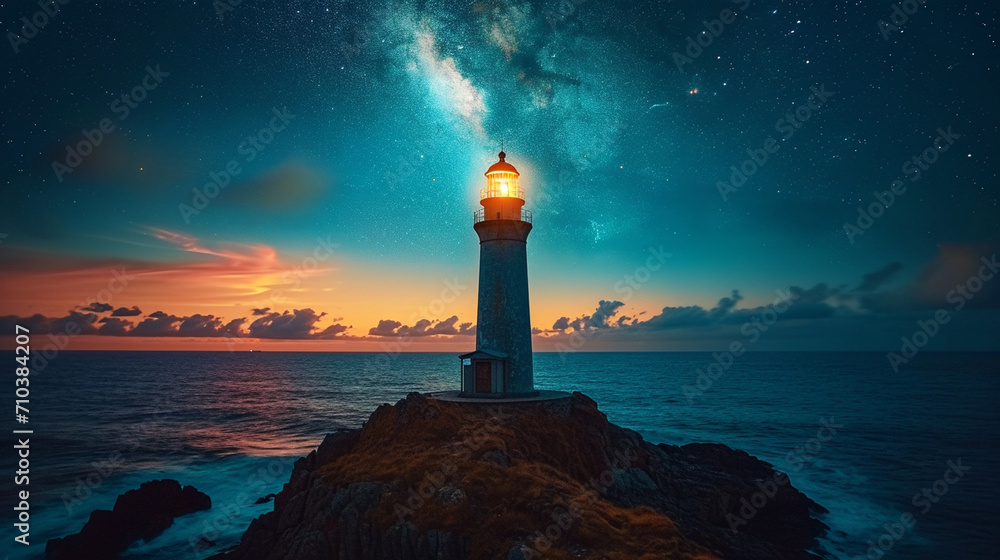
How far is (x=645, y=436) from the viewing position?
4516 cm

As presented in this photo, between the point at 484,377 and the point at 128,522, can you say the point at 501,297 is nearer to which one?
the point at 484,377

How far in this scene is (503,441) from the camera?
17.7m

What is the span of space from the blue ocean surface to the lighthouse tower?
1448 centimetres

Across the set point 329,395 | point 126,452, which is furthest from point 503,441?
point 329,395

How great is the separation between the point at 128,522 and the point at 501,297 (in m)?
20.5

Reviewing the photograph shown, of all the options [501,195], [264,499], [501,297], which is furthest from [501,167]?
[264,499]

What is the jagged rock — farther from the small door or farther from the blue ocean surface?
the small door

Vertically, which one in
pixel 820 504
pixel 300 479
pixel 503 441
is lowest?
pixel 820 504

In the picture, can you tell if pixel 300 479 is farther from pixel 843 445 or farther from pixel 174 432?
pixel 843 445

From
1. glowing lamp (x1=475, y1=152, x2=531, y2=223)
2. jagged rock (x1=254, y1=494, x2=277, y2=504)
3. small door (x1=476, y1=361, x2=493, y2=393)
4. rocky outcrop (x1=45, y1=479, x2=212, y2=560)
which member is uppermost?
glowing lamp (x1=475, y1=152, x2=531, y2=223)

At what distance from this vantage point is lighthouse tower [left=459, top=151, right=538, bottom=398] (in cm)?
2588

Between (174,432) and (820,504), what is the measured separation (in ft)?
175

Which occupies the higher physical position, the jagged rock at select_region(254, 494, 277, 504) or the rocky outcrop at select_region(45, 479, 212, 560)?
the rocky outcrop at select_region(45, 479, 212, 560)

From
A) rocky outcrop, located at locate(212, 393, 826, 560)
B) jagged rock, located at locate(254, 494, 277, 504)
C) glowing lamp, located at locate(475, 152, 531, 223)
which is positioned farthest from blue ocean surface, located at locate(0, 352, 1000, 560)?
glowing lamp, located at locate(475, 152, 531, 223)
